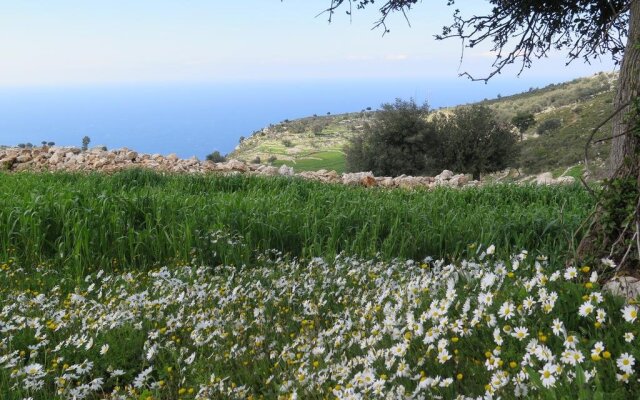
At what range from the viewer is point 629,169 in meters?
3.91

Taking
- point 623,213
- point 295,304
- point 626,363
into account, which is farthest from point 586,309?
point 295,304

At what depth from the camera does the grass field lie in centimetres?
285

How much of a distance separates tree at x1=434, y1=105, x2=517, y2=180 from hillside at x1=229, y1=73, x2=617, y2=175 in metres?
2.81

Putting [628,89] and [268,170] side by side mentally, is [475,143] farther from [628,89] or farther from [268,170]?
[628,89]

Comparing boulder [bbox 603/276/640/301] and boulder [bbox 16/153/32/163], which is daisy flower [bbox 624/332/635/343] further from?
boulder [bbox 16/153/32/163]

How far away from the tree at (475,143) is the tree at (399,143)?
28.0 inches

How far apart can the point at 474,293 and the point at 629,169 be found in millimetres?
1413

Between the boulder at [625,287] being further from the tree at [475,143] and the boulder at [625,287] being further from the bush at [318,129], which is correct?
the bush at [318,129]

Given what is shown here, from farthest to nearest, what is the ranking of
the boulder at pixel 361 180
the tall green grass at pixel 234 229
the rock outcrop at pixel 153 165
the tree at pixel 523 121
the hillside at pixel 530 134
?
the tree at pixel 523 121 < the hillside at pixel 530 134 < the rock outcrop at pixel 153 165 < the boulder at pixel 361 180 < the tall green grass at pixel 234 229

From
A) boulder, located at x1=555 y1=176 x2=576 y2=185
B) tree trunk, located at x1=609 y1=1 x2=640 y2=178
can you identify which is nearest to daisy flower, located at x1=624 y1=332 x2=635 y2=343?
tree trunk, located at x1=609 y1=1 x2=640 y2=178

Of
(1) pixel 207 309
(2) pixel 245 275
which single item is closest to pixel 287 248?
(2) pixel 245 275

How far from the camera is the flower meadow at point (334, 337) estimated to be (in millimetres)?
2686

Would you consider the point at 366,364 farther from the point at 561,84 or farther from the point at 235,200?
the point at 561,84

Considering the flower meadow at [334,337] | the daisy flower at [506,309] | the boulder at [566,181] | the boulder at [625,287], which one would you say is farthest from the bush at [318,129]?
the daisy flower at [506,309]
